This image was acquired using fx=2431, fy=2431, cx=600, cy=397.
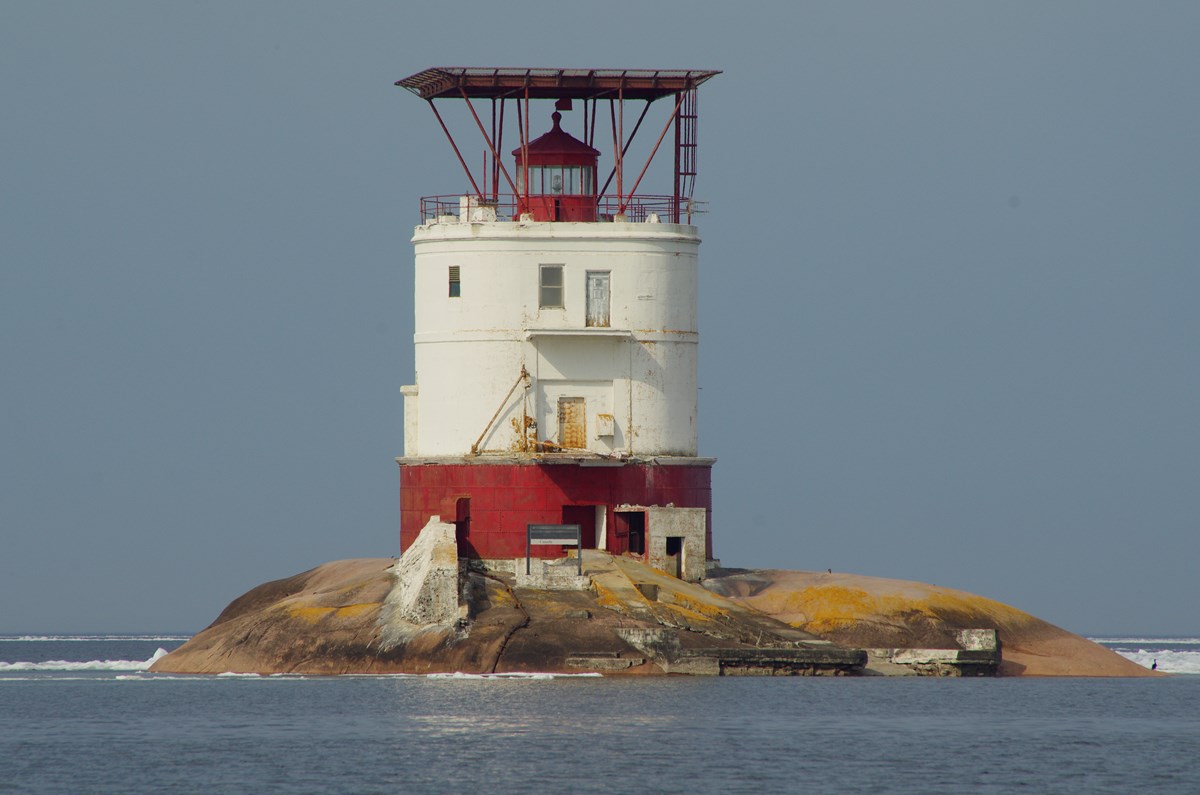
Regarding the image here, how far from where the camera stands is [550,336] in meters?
63.7

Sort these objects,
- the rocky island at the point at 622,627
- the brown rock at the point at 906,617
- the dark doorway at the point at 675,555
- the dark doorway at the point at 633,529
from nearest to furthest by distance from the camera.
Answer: the rocky island at the point at 622,627 < the brown rock at the point at 906,617 < the dark doorway at the point at 675,555 < the dark doorway at the point at 633,529

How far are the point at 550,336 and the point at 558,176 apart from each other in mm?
5209

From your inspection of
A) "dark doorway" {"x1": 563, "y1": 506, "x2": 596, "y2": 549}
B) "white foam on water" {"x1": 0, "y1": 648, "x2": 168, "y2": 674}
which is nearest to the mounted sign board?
"dark doorway" {"x1": 563, "y1": 506, "x2": 596, "y2": 549}

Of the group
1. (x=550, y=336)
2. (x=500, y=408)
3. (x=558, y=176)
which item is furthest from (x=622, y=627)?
(x=558, y=176)

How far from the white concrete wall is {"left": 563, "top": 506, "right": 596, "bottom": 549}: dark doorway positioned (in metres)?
1.70

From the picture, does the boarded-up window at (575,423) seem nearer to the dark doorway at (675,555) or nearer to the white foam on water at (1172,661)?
the dark doorway at (675,555)

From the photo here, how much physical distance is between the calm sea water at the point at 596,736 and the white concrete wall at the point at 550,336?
8093 millimetres

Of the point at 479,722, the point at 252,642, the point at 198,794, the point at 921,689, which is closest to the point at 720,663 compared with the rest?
the point at 921,689

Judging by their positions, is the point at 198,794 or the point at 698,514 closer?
the point at 198,794

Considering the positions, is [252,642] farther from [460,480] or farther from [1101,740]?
[1101,740]

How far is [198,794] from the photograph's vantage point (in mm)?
42625

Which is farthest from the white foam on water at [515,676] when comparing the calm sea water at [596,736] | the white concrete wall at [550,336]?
the white concrete wall at [550,336]

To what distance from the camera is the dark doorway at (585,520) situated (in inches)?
2518

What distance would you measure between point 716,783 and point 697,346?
79.1 feet
